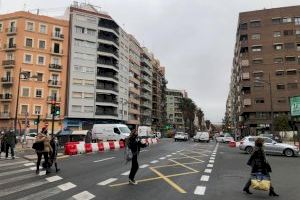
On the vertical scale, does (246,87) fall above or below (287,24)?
below

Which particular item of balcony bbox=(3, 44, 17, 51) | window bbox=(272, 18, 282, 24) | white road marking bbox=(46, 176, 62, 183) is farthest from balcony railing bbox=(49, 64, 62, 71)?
white road marking bbox=(46, 176, 62, 183)

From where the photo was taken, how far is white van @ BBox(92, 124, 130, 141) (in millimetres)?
43487

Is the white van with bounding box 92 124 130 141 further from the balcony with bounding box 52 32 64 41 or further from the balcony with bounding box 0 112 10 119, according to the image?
the balcony with bounding box 52 32 64 41

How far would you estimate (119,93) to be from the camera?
8469 cm

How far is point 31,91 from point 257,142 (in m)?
62.0

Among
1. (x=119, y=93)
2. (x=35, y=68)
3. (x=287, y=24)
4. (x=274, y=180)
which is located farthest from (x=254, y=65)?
(x=274, y=180)

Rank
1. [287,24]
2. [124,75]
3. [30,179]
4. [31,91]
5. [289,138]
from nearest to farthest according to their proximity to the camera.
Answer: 1. [30,179]
2. [289,138]
3. [31,91]
4. [287,24]
5. [124,75]

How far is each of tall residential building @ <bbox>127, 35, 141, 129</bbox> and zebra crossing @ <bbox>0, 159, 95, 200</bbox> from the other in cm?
7933

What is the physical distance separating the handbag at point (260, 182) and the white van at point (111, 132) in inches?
1328

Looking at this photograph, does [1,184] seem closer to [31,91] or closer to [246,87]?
[31,91]

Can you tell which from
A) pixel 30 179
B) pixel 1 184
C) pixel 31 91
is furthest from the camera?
Result: pixel 31 91

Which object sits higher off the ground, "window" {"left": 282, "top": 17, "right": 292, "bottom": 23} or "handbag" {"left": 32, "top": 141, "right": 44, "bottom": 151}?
"window" {"left": 282, "top": 17, "right": 292, "bottom": 23}

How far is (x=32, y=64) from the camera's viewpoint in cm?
6862

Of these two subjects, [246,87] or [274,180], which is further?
[246,87]
